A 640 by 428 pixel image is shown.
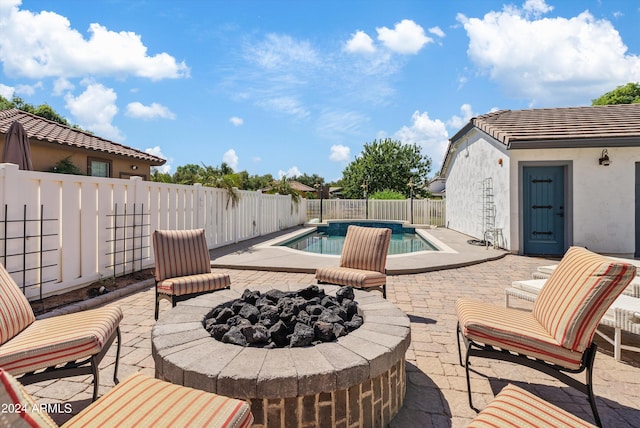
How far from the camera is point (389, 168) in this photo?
99.5ft

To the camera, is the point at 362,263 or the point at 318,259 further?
the point at 318,259

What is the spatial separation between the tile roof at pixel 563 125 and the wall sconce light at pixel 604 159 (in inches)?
14.4

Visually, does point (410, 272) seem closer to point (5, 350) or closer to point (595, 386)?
point (595, 386)

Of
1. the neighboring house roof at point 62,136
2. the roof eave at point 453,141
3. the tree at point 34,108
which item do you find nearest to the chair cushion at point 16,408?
the neighboring house roof at point 62,136

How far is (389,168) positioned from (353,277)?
27.5m

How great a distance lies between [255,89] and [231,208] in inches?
232

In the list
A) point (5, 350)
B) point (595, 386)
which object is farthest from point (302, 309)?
point (595, 386)

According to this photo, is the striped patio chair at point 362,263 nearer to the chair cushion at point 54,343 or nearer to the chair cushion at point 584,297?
the chair cushion at point 584,297

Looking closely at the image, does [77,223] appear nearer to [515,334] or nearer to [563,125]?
[515,334]

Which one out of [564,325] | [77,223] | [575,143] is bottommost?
[564,325]

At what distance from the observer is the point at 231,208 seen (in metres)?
9.72

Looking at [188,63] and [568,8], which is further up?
[568,8]

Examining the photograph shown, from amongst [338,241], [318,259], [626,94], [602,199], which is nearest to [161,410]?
[318,259]

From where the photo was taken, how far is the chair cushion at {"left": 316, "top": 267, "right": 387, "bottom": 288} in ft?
12.9
